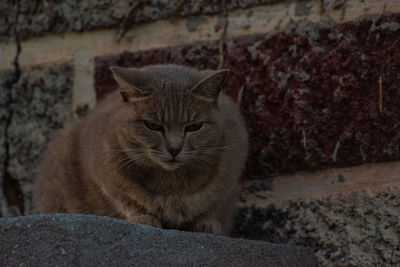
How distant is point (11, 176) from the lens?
2.72 meters

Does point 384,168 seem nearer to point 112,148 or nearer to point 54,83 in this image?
point 112,148

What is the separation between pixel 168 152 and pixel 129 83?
313mm

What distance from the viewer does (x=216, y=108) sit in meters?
2.35

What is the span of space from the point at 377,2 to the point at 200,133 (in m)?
0.86

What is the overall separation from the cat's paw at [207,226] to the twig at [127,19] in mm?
977

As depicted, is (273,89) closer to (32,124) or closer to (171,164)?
(171,164)

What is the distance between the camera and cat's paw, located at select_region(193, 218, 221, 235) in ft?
7.17

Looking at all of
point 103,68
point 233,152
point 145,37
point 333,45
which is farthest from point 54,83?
point 333,45

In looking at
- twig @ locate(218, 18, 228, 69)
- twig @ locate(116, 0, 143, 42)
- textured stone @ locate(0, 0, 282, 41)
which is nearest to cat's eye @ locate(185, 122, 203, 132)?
twig @ locate(218, 18, 228, 69)

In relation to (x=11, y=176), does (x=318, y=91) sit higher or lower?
higher

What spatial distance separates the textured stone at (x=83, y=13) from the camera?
8.06ft

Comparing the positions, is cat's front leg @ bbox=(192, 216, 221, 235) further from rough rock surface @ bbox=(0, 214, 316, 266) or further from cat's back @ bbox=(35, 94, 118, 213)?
cat's back @ bbox=(35, 94, 118, 213)

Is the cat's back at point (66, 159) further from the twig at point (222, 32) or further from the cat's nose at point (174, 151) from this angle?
the twig at point (222, 32)

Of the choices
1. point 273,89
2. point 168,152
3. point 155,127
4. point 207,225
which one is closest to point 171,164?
point 168,152
